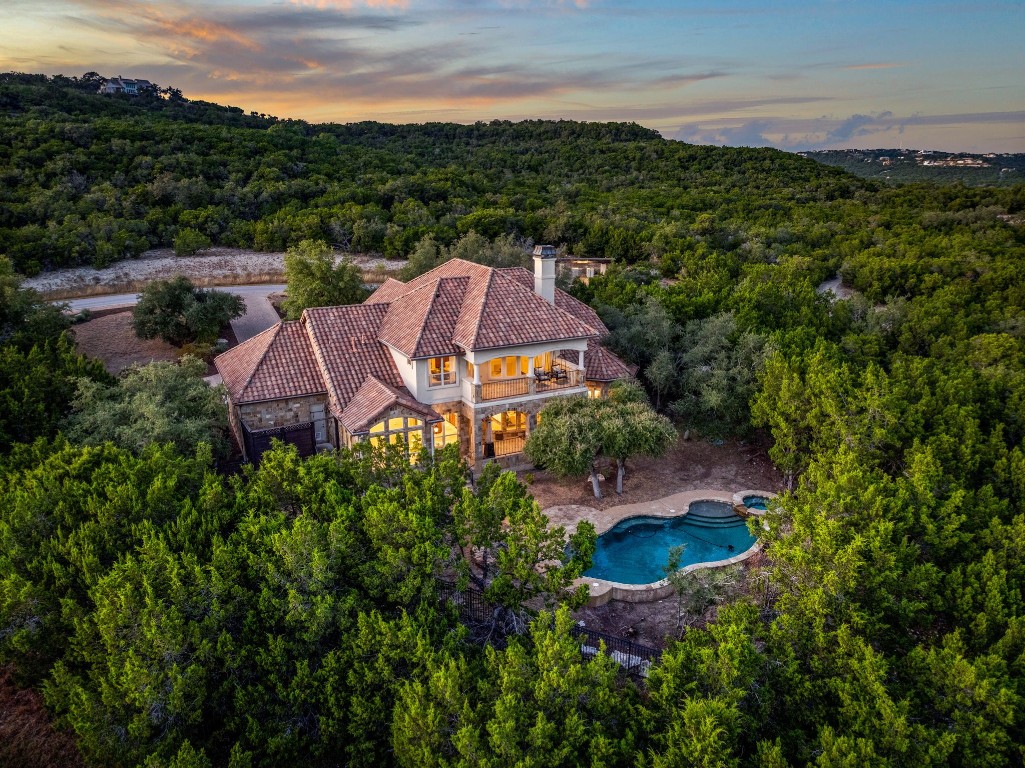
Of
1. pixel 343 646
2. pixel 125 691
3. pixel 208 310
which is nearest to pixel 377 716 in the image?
pixel 343 646

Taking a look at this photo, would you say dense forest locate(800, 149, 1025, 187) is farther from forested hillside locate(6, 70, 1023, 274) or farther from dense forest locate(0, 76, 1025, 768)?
dense forest locate(0, 76, 1025, 768)

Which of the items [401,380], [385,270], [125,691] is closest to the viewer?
[125,691]

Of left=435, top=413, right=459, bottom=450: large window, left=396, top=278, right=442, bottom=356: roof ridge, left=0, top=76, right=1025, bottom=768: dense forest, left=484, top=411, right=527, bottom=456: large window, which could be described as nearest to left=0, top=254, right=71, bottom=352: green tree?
left=0, top=76, right=1025, bottom=768: dense forest

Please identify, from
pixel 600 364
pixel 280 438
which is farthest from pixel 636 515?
pixel 280 438

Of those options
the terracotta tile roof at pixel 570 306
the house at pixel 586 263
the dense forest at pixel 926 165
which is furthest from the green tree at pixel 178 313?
the dense forest at pixel 926 165

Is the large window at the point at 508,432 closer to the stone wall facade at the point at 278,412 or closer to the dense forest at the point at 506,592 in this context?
the stone wall facade at the point at 278,412

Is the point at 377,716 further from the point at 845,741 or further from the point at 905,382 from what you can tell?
the point at 905,382

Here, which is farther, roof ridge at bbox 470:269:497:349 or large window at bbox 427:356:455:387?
large window at bbox 427:356:455:387
